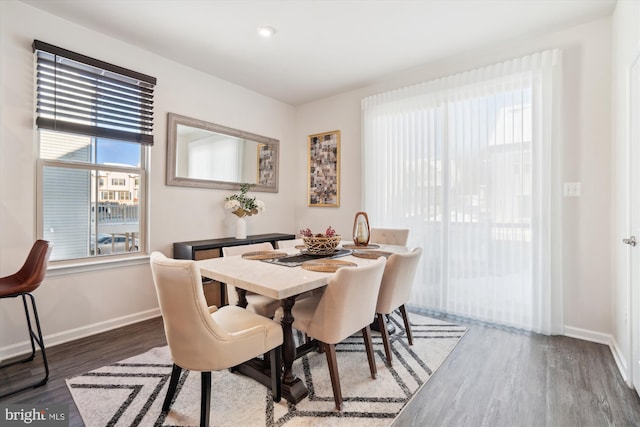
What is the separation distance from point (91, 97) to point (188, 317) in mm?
2411

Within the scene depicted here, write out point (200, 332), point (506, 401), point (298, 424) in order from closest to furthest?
point (200, 332), point (298, 424), point (506, 401)

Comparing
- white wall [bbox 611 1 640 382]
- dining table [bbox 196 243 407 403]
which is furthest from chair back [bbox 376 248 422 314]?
white wall [bbox 611 1 640 382]

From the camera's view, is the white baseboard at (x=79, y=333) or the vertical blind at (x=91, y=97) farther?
the vertical blind at (x=91, y=97)

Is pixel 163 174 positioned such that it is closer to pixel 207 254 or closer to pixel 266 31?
pixel 207 254

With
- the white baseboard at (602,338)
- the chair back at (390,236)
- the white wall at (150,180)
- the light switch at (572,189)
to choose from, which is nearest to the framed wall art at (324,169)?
the white wall at (150,180)

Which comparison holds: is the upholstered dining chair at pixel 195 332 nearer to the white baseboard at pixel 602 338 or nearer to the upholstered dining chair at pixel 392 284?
the upholstered dining chair at pixel 392 284

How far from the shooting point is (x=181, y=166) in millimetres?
3309

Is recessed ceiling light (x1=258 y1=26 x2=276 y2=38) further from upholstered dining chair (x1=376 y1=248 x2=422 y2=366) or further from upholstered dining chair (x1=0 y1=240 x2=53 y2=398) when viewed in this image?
upholstered dining chair (x1=0 y1=240 x2=53 y2=398)

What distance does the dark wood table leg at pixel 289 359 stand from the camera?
174 cm

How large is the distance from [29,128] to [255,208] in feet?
6.93

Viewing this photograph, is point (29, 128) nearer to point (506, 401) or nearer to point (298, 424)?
point (298, 424)

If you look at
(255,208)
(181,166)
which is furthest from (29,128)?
(255,208)

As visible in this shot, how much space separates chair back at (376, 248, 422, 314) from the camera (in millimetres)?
2107

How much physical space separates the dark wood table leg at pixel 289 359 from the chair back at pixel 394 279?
70 centimetres
